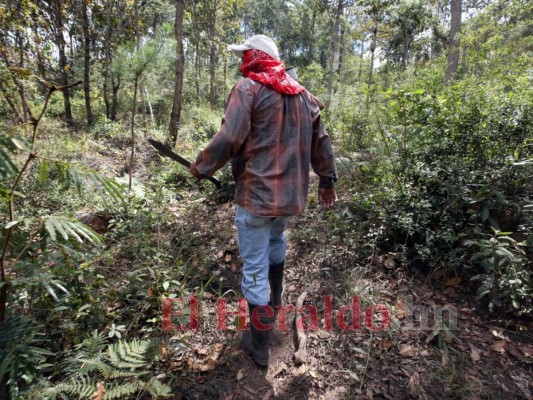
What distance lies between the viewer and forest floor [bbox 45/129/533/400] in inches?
70.4

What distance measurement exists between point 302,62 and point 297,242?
32366mm

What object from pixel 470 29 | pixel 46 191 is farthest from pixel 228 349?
pixel 470 29

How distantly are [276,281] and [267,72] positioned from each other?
152 cm

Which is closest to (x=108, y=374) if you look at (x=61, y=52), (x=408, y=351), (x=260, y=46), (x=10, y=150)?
(x=10, y=150)

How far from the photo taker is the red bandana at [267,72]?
1698mm

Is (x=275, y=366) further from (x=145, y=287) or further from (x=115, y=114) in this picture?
(x=115, y=114)

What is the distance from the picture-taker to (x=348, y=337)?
84.4 inches

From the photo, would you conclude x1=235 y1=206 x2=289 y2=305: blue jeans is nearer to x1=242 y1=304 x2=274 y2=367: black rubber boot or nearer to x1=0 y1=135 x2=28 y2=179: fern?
x1=242 y1=304 x2=274 y2=367: black rubber boot

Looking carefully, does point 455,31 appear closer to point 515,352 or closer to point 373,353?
point 515,352

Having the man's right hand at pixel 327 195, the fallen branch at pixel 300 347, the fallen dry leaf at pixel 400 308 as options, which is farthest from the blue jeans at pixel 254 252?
the fallen dry leaf at pixel 400 308

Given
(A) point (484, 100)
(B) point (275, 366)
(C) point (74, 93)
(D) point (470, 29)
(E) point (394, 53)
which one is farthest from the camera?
→ (E) point (394, 53)

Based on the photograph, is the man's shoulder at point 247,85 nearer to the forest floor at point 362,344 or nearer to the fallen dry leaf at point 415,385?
the forest floor at point 362,344

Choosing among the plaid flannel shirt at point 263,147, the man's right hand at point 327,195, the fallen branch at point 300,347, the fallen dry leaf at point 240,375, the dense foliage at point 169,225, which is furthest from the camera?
the man's right hand at point 327,195

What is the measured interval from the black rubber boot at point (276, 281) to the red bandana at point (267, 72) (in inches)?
49.8
